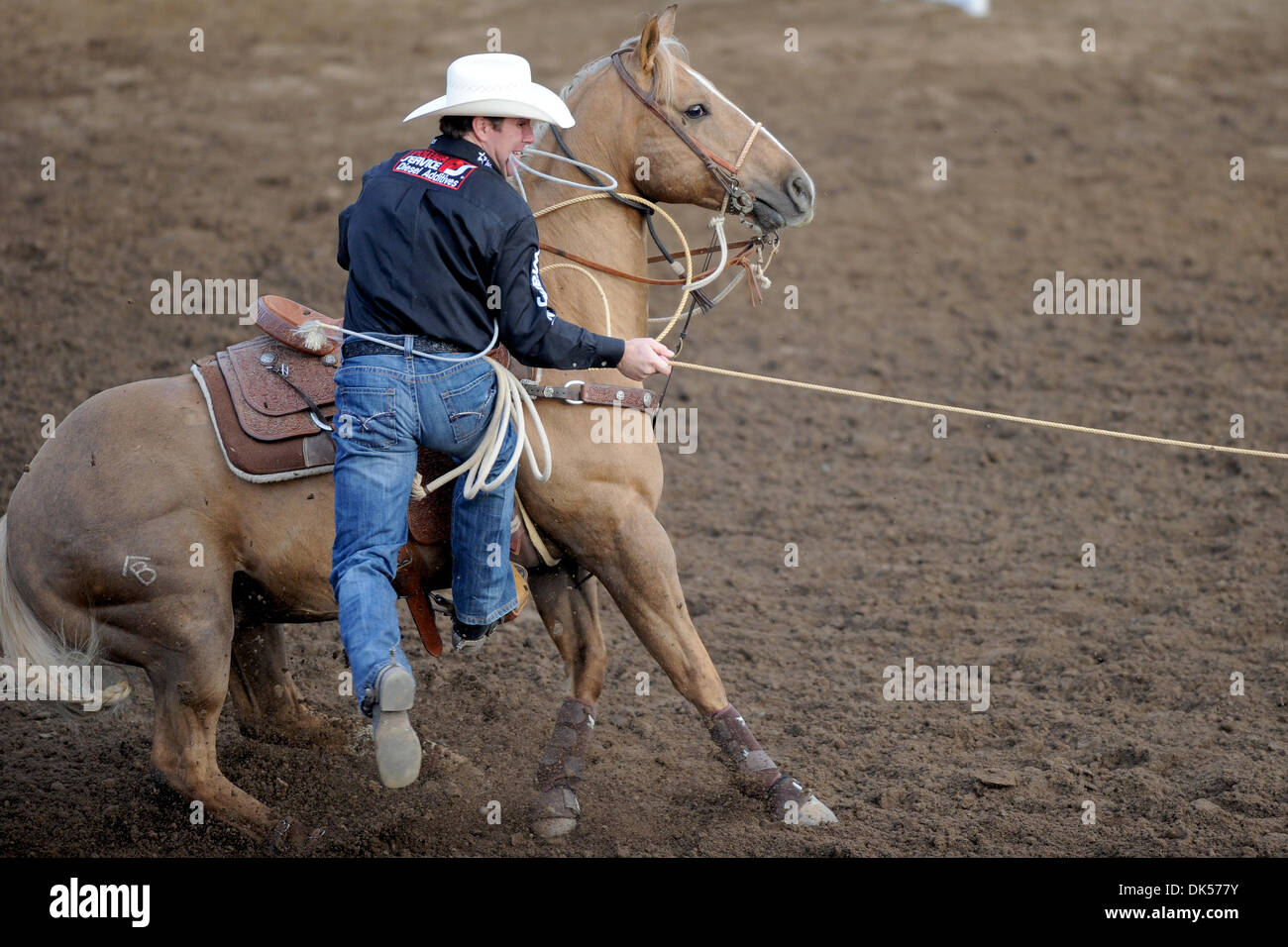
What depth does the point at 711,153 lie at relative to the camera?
15.7ft

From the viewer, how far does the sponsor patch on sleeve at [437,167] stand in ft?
13.5

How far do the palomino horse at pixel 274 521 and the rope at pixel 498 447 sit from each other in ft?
0.56

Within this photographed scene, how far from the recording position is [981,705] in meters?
5.81

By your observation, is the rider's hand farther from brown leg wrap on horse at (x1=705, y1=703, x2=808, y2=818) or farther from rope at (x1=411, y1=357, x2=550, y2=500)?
brown leg wrap on horse at (x1=705, y1=703, x2=808, y2=818)

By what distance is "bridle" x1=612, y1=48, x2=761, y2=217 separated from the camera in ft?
15.5

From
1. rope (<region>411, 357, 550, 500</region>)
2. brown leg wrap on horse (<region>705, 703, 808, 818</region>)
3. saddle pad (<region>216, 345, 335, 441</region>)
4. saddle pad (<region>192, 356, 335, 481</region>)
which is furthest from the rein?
brown leg wrap on horse (<region>705, 703, 808, 818</region>)

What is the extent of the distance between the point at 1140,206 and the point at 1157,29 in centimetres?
513

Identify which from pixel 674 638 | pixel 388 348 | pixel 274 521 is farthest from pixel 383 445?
pixel 674 638

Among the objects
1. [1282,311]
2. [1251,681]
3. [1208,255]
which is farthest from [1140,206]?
[1251,681]

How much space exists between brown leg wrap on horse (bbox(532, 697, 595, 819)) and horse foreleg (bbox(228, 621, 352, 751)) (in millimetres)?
1018

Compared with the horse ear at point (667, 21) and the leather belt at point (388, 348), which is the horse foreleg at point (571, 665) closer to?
the leather belt at point (388, 348)

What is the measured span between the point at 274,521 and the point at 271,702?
1378 millimetres
